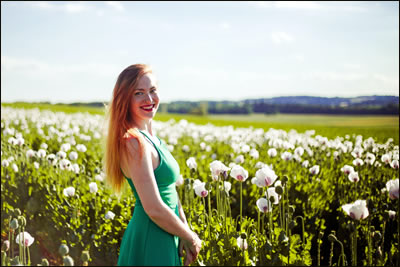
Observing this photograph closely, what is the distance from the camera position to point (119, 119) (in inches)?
79.8

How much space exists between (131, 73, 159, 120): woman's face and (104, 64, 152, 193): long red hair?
0.08ft

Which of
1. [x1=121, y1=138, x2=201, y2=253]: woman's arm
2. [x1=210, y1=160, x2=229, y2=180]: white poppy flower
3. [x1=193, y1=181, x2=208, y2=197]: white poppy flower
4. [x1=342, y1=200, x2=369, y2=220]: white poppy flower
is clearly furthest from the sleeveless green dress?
[x1=342, y1=200, x2=369, y2=220]: white poppy flower

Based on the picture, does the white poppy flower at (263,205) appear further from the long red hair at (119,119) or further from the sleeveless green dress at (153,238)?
the long red hair at (119,119)

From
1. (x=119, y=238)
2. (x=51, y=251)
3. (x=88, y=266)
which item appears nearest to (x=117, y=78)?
(x=119, y=238)

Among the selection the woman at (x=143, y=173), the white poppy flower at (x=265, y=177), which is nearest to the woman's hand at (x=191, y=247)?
the woman at (x=143, y=173)

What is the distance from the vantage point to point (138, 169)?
1.83m

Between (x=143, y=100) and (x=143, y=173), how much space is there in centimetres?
46

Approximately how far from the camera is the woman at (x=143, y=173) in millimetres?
1854

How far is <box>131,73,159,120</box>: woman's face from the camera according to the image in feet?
6.87

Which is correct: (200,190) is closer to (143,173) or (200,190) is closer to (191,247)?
(191,247)

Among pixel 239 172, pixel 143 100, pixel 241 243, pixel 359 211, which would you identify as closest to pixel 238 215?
pixel 239 172

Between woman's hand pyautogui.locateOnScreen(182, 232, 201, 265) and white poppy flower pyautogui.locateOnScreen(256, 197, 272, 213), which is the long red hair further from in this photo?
white poppy flower pyautogui.locateOnScreen(256, 197, 272, 213)

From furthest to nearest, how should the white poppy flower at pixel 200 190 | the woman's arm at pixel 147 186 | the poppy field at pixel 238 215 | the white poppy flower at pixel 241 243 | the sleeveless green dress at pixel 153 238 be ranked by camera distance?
the white poppy flower at pixel 200 190
the poppy field at pixel 238 215
the white poppy flower at pixel 241 243
the sleeveless green dress at pixel 153 238
the woman's arm at pixel 147 186

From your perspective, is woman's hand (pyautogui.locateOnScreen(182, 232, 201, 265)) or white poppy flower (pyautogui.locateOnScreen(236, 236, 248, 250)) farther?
white poppy flower (pyautogui.locateOnScreen(236, 236, 248, 250))
